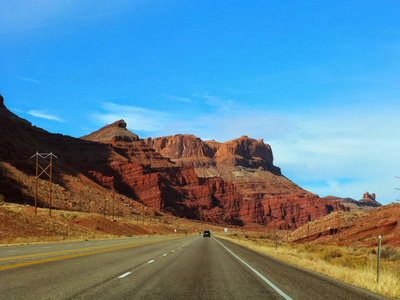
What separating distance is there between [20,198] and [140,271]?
→ 3522 inches

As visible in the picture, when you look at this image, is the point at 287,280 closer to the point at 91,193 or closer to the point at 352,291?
the point at 352,291

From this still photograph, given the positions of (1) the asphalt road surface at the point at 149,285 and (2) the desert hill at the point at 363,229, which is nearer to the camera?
(1) the asphalt road surface at the point at 149,285

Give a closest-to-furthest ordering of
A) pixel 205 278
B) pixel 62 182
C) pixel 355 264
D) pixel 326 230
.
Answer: pixel 205 278 < pixel 355 264 < pixel 326 230 < pixel 62 182

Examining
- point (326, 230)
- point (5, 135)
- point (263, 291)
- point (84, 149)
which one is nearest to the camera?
point (263, 291)

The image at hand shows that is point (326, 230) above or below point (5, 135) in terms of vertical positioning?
below

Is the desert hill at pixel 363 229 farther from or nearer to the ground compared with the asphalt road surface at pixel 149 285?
nearer to the ground

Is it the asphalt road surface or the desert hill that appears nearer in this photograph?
the asphalt road surface

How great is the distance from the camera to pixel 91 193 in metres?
131

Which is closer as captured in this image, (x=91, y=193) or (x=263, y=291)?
(x=263, y=291)

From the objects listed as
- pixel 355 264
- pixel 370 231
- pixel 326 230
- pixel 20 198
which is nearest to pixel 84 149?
pixel 20 198

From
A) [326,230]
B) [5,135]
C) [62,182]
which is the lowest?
[326,230]

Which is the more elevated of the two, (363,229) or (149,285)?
(149,285)

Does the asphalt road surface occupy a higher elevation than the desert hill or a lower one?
higher

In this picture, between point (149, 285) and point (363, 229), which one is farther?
point (363, 229)
